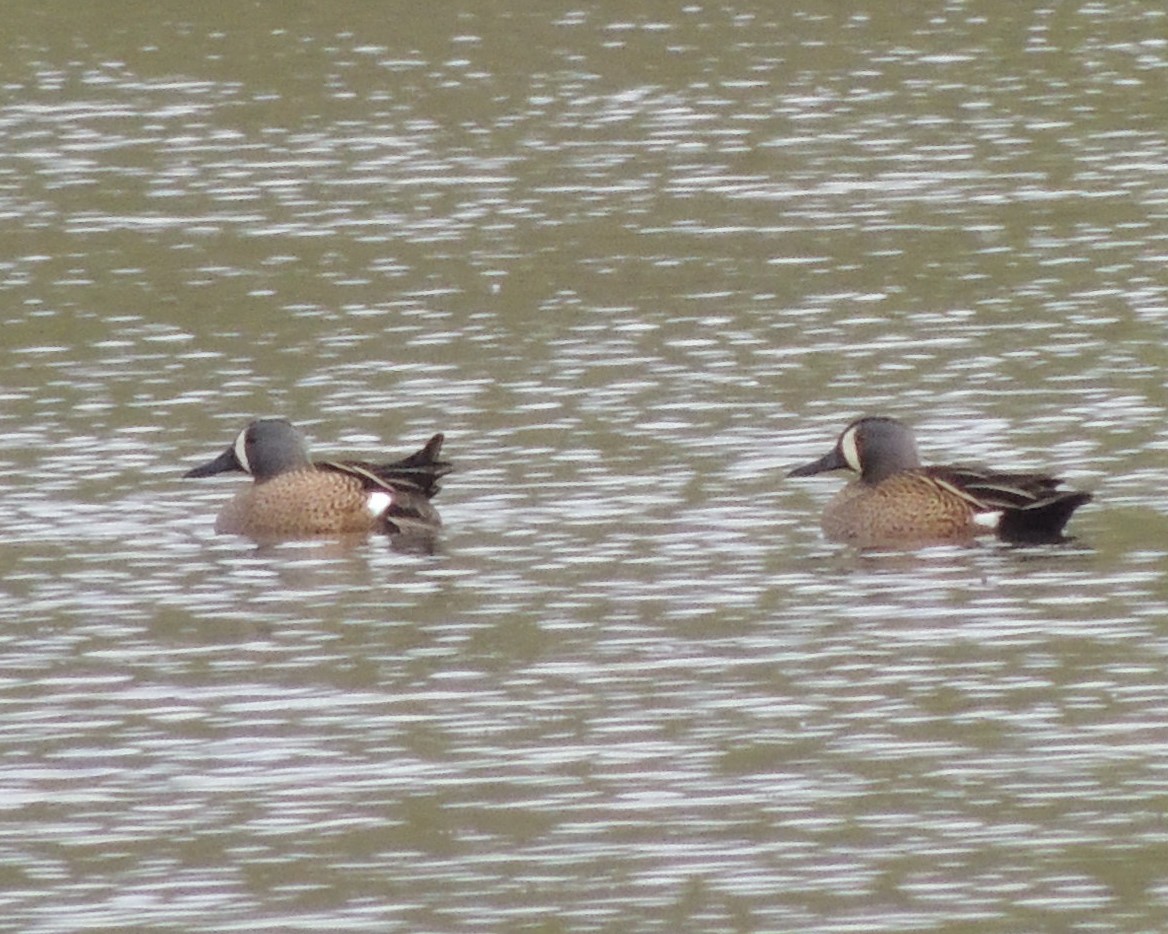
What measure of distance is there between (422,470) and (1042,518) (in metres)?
3.09

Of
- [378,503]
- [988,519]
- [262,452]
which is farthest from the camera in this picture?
[262,452]

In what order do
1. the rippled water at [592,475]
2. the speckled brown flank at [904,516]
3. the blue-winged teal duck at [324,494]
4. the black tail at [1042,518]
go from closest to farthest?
the rippled water at [592,475] < the black tail at [1042,518] < the speckled brown flank at [904,516] < the blue-winged teal duck at [324,494]

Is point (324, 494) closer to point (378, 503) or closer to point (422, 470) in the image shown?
point (378, 503)

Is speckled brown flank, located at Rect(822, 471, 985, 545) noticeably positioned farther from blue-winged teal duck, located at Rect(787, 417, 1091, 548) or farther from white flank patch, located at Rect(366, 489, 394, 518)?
white flank patch, located at Rect(366, 489, 394, 518)

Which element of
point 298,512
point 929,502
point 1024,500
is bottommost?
point 298,512

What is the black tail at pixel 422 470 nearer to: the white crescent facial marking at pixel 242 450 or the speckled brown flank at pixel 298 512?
the speckled brown flank at pixel 298 512

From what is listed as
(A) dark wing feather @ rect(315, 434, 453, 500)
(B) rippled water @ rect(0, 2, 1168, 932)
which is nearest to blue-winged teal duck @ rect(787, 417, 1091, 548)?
(B) rippled water @ rect(0, 2, 1168, 932)

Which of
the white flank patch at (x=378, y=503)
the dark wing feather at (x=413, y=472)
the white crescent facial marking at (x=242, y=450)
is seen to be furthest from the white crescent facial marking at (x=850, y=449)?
the white crescent facial marking at (x=242, y=450)

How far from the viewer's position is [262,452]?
18.4m

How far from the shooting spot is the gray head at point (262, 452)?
18344mm

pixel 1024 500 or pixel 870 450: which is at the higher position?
pixel 1024 500

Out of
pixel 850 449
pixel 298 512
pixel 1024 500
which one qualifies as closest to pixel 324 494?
pixel 298 512

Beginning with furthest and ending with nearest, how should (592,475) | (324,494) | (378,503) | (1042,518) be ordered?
(592,475) → (324,494) → (378,503) → (1042,518)

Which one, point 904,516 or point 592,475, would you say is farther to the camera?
point 592,475
